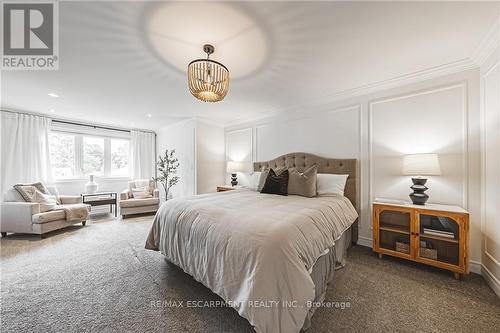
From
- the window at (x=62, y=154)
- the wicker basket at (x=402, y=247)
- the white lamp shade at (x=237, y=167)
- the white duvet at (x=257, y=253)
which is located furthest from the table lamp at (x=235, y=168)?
the window at (x=62, y=154)

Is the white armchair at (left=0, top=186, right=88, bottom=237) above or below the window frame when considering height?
below

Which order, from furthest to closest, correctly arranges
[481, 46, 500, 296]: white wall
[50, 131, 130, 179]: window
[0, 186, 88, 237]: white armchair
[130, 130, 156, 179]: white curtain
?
[130, 130, 156, 179]: white curtain < [50, 131, 130, 179]: window < [0, 186, 88, 237]: white armchair < [481, 46, 500, 296]: white wall

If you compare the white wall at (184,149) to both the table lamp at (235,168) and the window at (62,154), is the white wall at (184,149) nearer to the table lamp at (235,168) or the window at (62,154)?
the table lamp at (235,168)

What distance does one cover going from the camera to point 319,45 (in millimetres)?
1921

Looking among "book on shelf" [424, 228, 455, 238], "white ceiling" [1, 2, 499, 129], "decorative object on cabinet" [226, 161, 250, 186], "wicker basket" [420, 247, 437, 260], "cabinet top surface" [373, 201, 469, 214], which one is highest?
"white ceiling" [1, 2, 499, 129]

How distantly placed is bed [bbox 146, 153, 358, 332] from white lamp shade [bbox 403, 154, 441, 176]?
3.35 ft

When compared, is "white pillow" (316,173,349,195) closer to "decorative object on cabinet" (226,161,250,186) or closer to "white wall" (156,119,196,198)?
"decorative object on cabinet" (226,161,250,186)

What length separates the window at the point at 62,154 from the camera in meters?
4.61

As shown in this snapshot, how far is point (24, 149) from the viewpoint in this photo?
4.03m

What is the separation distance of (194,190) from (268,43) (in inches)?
147

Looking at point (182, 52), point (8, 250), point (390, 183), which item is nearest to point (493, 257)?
point (390, 183)

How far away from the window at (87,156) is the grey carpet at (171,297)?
113 inches

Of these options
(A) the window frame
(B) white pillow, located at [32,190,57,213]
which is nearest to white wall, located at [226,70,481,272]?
(B) white pillow, located at [32,190,57,213]

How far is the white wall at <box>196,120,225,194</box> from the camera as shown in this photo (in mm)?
4688
